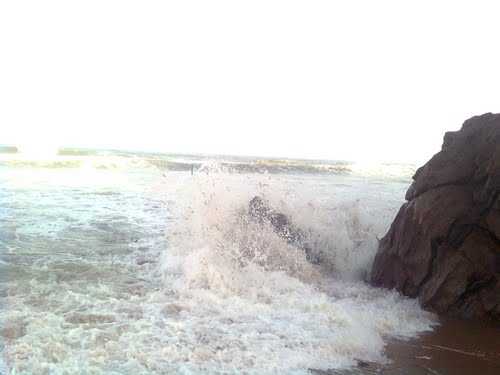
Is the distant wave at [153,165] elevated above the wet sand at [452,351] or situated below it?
above

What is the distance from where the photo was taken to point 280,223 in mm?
8742

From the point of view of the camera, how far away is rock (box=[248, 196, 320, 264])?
8352 mm

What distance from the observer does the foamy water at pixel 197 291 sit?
4.20m

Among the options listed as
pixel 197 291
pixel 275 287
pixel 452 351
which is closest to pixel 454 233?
pixel 452 351

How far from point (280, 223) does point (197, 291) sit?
3.09 m

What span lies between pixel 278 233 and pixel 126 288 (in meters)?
3.24

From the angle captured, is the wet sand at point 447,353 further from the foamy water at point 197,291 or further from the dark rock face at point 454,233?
the dark rock face at point 454,233

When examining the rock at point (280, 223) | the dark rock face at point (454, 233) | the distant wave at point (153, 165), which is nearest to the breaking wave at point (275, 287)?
the rock at point (280, 223)

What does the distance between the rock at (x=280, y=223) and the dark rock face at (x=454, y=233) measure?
1505 mm

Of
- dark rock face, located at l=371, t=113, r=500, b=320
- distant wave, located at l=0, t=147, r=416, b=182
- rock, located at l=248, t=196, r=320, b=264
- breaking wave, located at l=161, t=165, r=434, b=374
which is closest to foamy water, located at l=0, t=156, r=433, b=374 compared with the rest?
breaking wave, located at l=161, t=165, r=434, b=374

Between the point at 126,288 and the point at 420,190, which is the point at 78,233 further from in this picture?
the point at 420,190

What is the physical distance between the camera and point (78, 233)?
30.1ft

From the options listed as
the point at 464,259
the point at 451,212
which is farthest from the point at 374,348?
the point at 451,212

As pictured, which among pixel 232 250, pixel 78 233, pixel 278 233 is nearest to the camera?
pixel 232 250
